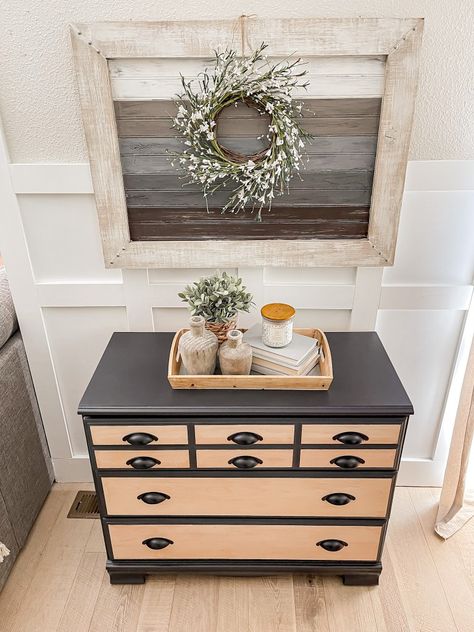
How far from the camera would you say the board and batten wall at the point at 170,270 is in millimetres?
1553

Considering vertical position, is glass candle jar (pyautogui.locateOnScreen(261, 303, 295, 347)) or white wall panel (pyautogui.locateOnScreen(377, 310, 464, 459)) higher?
glass candle jar (pyautogui.locateOnScreen(261, 303, 295, 347))

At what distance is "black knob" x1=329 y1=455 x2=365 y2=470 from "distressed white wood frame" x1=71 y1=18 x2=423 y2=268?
668 millimetres

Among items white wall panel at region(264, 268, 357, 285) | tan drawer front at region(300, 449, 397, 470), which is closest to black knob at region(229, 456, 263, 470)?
tan drawer front at region(300, 449, 397, 470)

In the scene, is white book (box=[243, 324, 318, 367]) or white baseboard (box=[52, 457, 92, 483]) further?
white baseboard (box=[52, 457, 92, 483])

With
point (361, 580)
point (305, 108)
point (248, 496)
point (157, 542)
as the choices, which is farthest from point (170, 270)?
point (361, 580)

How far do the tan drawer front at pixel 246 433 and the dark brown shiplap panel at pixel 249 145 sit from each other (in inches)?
34.4

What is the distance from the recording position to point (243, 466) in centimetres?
163

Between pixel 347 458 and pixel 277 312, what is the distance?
52 cm

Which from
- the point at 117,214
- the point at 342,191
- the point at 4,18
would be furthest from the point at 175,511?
the point at 4,18

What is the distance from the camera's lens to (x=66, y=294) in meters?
1.94

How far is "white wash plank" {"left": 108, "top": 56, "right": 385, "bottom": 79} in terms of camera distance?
5.11 feet

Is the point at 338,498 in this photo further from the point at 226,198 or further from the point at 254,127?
the point at 254,127

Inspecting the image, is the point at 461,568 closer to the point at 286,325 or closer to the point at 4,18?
the point at 286,325

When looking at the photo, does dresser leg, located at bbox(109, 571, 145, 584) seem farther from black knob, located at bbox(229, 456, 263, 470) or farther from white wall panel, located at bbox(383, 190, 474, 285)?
white wall panel, located at bbox(383, 190, 474, 285)
